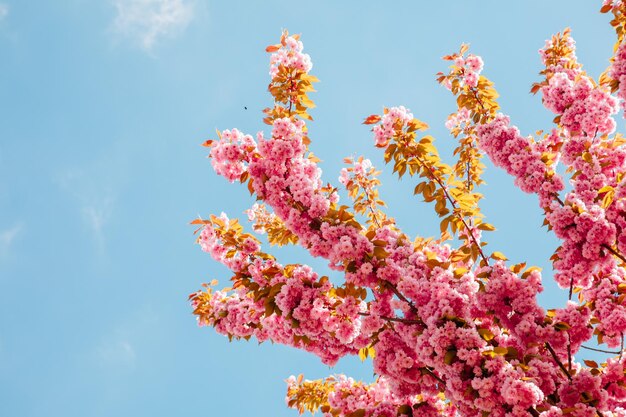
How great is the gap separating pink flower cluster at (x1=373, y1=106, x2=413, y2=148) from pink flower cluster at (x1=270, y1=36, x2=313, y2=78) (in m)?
1.34

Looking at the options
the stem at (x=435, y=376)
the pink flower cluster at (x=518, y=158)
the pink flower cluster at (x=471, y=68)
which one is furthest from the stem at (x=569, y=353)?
the pink flower cluster at (x=471, y=68)

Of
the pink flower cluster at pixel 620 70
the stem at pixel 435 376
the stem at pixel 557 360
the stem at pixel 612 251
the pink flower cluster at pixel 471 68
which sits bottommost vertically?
the stem at pixel 435 376

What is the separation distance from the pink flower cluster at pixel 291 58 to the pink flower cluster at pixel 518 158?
103 inches

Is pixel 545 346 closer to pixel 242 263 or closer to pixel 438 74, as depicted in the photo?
pixel 242 263

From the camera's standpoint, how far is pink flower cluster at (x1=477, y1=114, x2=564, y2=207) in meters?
6.20

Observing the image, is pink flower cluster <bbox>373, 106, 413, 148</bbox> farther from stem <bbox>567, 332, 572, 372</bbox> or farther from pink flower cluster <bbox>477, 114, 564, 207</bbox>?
stem <bbox>567, 332, 572, 372</bbox>

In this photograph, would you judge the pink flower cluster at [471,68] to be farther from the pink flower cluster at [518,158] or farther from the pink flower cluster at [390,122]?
the pink flower cluster at [390,122]

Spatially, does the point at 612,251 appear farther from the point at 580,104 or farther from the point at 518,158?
the point at 580,104

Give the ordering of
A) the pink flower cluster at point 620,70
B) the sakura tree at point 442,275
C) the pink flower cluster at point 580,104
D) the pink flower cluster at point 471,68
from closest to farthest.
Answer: the sakura tree at point 442,275, the pink flower cluster at point 620,70, the pink flower cluster at point 580,104, the pink flower cluster at point 471,68

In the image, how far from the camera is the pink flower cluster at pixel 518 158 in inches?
244

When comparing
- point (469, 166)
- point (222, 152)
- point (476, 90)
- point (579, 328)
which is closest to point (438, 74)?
point (476, 90)

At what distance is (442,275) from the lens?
5363 mm

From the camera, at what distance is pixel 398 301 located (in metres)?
5.27

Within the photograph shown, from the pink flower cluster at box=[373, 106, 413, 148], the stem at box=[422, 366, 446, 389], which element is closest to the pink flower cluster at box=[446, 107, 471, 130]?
the pink flower cluster at box=[373, 106, 413, 148]
